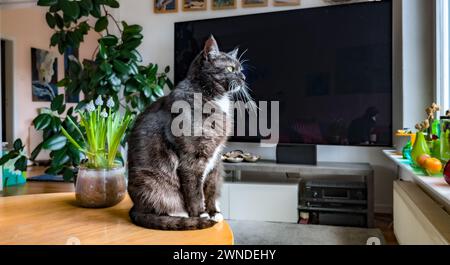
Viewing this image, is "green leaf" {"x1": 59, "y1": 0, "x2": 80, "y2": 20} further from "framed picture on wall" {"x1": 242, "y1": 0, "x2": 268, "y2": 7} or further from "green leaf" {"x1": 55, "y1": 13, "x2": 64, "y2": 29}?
"framed picture on wall" {"x1": 242, "y1": 0, "x2": 268, "y2": 7}

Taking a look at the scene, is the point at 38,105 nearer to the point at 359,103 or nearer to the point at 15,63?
the point at 15,63

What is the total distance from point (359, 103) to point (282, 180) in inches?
31.0

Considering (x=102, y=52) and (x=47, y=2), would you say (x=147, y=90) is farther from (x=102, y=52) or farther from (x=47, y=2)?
(x=47, y=2)

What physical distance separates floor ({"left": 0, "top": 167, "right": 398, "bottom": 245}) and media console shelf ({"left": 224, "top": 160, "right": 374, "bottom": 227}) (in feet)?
0.43

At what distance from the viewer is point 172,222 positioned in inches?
25.5

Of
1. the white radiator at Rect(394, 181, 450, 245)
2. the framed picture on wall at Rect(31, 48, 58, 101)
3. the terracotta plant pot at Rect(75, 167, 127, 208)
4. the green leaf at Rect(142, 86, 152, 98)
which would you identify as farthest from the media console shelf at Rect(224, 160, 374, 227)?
the framed picture on wall at Rect(31, 48, 58, 101)

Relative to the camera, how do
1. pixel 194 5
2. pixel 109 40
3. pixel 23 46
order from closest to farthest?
pixel 109 40
pixel 194 5
pixel 23 46

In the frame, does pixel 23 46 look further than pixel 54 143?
Yes

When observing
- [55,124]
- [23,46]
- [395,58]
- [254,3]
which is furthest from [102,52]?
[23,46]

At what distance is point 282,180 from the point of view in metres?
2.61

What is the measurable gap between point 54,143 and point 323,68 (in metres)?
1.87

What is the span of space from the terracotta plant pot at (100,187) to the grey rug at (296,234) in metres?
1.24

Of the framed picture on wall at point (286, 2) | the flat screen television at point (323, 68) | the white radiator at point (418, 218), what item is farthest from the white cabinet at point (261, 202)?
the framed picture on wall at point (286, 2)
